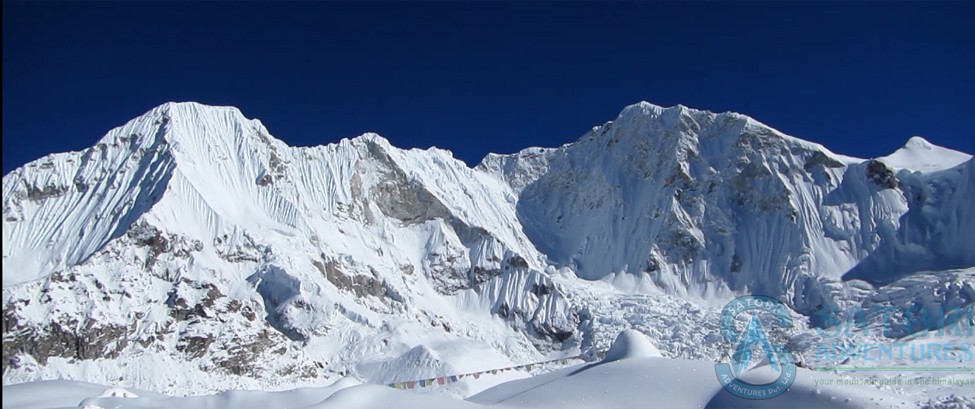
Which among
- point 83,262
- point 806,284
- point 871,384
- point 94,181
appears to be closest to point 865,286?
point 806,284

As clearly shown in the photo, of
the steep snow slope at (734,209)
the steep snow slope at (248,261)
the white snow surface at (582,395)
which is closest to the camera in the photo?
the white snow surface at (582,395)

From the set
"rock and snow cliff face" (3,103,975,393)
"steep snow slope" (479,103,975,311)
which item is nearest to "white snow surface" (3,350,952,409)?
"rock and snow cliff face" (3,103,975,393)

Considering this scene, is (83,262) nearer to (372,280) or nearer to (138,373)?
(138,373)

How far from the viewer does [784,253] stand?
422 feet

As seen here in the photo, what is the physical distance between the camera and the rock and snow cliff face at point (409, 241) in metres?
85.6

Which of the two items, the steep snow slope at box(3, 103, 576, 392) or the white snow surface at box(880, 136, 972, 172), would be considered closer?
the steep snow slope at box(3, 103, 576, 392)

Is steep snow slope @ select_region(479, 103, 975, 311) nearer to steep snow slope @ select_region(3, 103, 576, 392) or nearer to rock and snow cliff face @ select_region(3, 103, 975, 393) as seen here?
rock and snow cliff face @ select_region(3, 103, 975, 393)

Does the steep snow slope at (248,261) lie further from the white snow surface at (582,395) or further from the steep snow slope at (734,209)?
the white snow surface at (582,395)

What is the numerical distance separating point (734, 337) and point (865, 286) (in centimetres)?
2757

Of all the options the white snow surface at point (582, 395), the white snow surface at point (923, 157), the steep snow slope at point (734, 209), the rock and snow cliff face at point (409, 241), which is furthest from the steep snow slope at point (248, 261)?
the white snow surface at point (923, 157)

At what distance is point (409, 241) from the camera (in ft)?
436

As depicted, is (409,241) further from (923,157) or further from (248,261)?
(923,157)

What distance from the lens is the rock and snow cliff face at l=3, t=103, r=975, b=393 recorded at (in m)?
85.6

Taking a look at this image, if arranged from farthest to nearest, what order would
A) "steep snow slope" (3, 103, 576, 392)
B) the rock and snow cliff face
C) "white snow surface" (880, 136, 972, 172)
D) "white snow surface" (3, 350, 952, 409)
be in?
"white snow surface" (880, 136, 972, 172) < the rock and snow cliff face < "steep snow slope" (3, 103, 576, 392) < "white snow surface" (3, 350, 952, 409)
